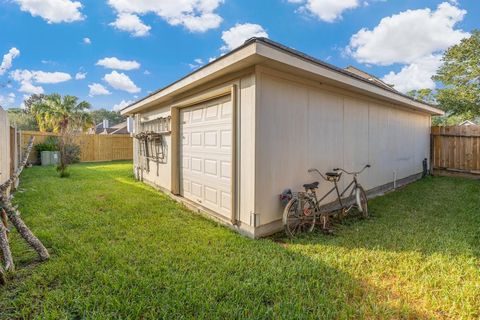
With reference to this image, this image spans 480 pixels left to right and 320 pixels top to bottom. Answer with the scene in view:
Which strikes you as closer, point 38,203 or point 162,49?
point 38,203

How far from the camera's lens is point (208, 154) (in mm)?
4559

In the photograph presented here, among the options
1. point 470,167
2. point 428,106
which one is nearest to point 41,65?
point 428,106

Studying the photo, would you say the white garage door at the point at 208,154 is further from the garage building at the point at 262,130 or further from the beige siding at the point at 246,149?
the beige siding at the point at 246,149

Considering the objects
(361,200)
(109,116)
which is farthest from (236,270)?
(109,116)

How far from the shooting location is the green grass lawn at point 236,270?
6.41 ft

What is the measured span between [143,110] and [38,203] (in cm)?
388

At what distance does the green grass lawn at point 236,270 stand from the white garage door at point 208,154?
51 centimetres

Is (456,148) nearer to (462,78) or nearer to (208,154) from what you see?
(208,154)

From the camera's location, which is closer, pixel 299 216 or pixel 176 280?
pixel 176 280

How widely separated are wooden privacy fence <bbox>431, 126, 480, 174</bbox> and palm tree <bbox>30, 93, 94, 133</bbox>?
1800 cm

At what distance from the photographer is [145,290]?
2.16m

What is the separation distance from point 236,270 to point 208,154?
96.4 inches

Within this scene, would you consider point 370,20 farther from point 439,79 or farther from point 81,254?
point 439,79

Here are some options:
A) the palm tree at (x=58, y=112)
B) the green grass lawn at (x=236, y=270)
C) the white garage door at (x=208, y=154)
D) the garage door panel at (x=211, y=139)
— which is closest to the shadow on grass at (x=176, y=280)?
the green grass lawn at (x=236, y=270)
